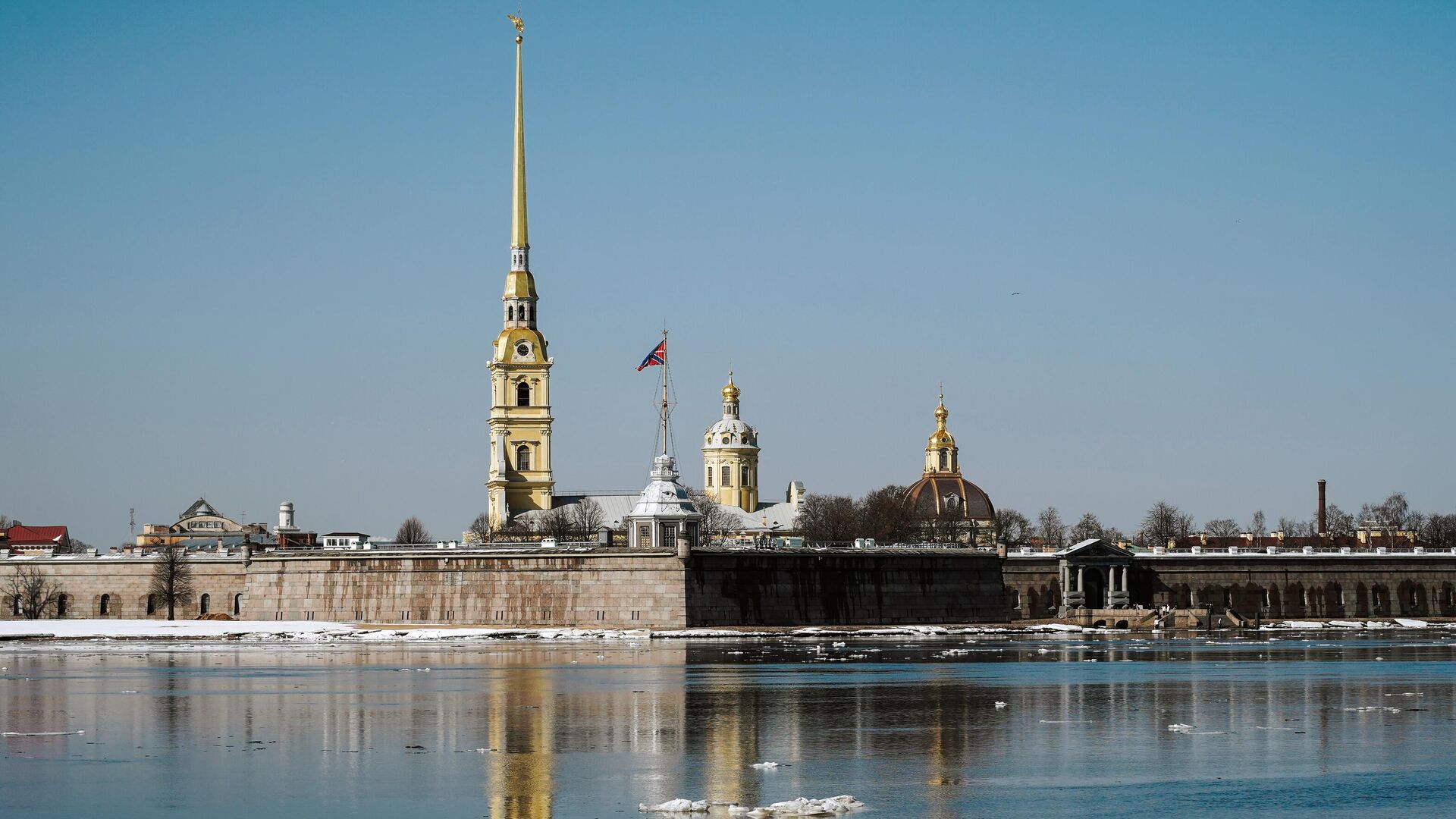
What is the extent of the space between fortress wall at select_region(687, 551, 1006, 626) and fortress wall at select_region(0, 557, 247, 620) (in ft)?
89.1

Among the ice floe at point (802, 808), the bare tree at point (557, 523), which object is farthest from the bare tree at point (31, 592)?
the ice floe at point (802, 808)

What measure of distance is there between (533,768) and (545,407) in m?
115

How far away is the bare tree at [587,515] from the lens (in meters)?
145

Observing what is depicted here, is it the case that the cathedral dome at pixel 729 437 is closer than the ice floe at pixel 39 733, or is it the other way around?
the ice floe at pixel 39 733

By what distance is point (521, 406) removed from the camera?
152 metres

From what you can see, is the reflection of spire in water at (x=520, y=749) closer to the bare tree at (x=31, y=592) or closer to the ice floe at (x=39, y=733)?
the ice floe at (x=39, y=733)

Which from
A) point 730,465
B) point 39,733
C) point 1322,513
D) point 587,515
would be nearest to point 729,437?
point 730,465

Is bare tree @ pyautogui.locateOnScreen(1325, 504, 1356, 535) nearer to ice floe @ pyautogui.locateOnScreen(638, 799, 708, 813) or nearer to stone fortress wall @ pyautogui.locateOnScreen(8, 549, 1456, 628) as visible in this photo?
stone fortress wall @ pyautogui.locateOnScreen(8, 549, 1456, 628)

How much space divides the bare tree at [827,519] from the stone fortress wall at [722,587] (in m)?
29.5

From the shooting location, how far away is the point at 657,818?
101 feet

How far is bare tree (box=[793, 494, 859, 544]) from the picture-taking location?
144875mm

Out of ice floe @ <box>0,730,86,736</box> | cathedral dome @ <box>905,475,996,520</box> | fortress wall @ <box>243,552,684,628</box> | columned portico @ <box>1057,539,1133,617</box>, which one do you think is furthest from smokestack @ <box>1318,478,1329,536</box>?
ice floe @ <box>0,730,86,736</box>

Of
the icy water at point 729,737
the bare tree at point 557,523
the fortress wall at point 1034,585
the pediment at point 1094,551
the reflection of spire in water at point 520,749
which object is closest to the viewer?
the reflection of spire in water at point 520,749

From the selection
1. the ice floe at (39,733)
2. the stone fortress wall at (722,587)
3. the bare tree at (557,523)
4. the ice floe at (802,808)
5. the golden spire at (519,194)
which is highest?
the golden spire at (519,194)
